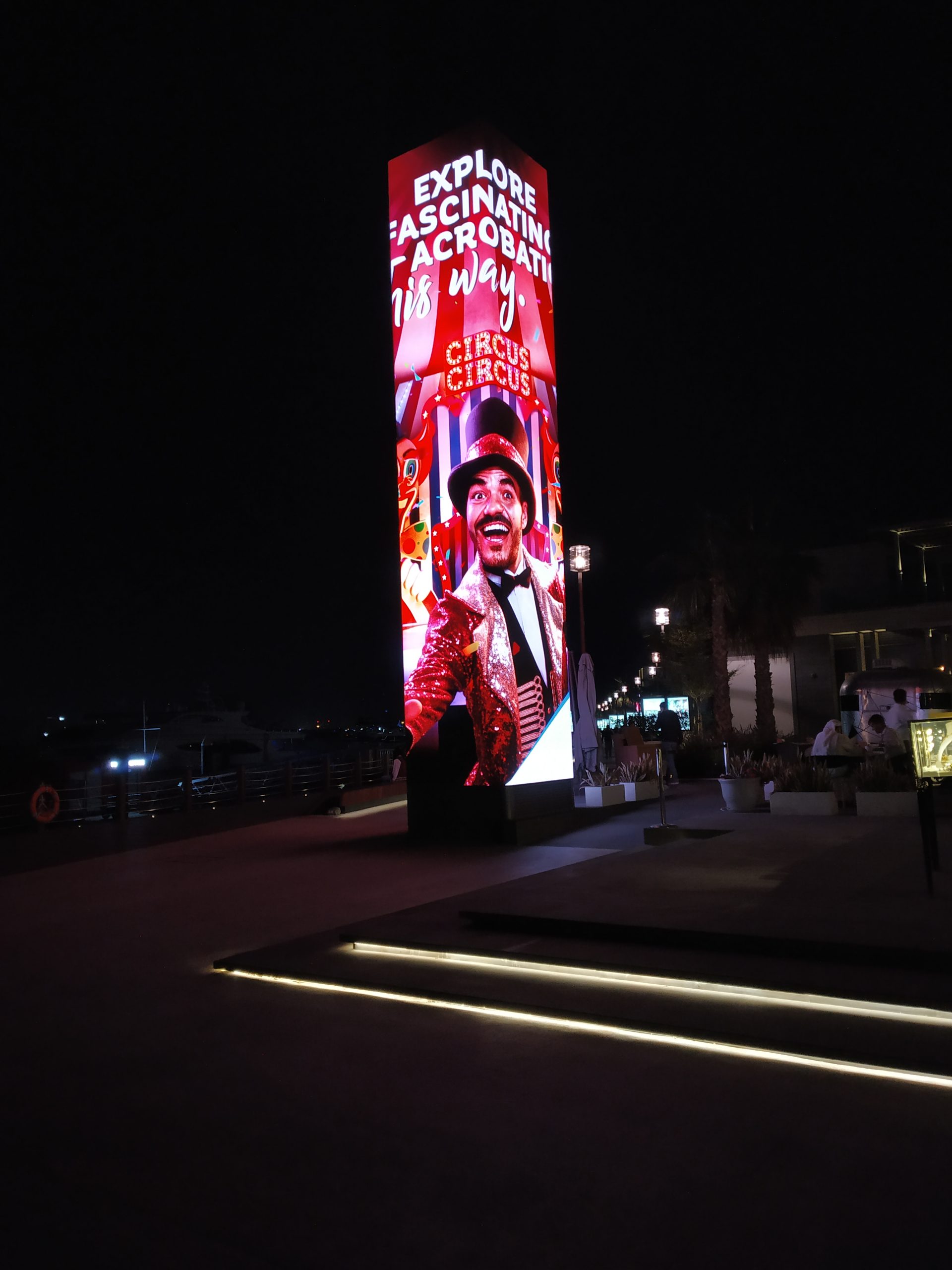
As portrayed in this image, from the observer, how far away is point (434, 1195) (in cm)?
334

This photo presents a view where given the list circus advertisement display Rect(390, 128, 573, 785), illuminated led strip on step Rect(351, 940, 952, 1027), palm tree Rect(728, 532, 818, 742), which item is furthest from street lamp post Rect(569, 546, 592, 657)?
illuminated led strip on step Rect(351, 940, 952, 1027)

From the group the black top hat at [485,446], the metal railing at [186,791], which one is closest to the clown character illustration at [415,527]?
the black top hat at [485,446]

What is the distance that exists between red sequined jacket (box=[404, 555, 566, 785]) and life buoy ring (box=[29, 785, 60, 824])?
22.8ft

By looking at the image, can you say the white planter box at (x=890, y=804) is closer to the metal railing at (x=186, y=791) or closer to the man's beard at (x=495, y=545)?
the man's beard at (x=495, y=545)

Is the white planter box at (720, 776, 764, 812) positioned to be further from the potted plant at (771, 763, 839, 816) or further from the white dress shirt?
the white dress shirt

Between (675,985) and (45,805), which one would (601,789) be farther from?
(45,805)

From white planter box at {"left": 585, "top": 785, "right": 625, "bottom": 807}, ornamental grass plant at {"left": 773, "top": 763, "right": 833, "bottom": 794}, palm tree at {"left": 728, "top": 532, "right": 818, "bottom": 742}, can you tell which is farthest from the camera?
palm tree at {"left": 728, "top": 532, "right": 818, "bottom": 742}

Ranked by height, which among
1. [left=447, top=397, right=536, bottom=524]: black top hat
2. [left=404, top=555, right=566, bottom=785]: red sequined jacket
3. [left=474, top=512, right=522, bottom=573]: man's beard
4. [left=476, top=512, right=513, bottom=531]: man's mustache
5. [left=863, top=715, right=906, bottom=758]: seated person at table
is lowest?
[left=863, top=715, right=906, bottom=758]: seated person at table

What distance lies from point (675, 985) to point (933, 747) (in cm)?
342

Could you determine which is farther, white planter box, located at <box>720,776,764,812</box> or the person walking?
the person walking

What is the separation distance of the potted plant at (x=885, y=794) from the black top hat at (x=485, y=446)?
20.2 ft

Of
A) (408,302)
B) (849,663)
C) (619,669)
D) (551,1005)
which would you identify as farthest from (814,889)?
(619,669)

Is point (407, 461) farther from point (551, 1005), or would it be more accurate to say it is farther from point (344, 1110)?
point (344, 1110)

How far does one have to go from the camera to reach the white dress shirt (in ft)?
42.5
